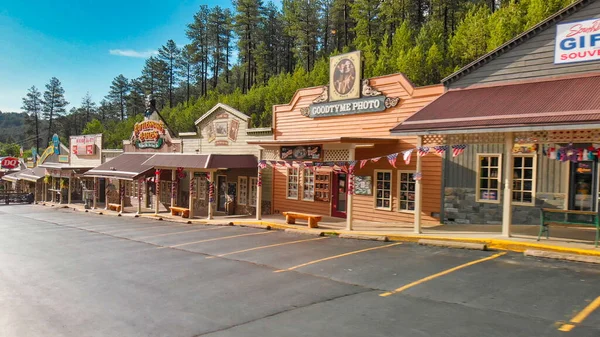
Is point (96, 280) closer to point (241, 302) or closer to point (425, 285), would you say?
point (241, 302)

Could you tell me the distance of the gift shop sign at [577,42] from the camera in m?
11.7

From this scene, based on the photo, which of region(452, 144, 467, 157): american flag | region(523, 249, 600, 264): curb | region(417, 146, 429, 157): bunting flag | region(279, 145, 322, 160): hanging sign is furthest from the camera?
region(279, 145, 322, 160): hanging sign

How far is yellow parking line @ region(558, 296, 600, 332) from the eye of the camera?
228 inches

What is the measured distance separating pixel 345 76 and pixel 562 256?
34.1 feet

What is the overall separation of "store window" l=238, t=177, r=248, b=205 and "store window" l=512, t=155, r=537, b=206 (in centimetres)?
1299

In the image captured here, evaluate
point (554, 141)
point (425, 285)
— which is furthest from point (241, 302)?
point (554, 141)

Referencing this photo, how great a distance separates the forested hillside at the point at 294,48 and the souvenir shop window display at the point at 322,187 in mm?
10341

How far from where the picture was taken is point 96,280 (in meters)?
9.52

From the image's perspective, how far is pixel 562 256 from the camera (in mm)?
9547

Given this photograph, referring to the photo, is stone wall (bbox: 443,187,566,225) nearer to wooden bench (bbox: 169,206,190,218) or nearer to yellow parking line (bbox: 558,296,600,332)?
yellow parking line (bbox: 558,296,600,332)

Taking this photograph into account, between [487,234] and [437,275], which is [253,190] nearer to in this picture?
[487,234]

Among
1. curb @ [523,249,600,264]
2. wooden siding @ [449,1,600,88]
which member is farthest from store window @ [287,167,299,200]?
curb @ [523,249,600,264]

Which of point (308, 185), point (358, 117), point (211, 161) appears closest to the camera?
point (358, 117)

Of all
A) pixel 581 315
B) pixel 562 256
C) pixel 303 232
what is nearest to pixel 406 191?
pixel 303 232
